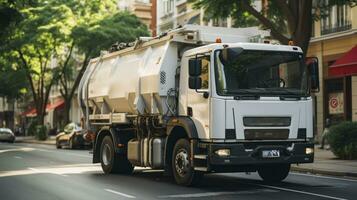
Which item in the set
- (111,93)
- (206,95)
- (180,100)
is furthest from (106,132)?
(206,95)

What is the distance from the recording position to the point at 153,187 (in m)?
13.9

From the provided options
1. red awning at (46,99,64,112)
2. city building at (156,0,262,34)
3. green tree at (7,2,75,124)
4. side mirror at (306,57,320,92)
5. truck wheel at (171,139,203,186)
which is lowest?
truck wheel at (171,139,203,186)

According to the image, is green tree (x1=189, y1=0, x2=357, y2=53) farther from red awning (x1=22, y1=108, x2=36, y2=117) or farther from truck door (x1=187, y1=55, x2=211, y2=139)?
red awning (x1=22, y1=108, x2=36, y2=117)

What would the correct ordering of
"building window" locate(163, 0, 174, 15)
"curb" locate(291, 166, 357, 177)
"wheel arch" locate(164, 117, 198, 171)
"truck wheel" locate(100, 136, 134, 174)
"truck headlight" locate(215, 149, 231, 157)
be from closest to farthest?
"truck headlight" locate(215, 149, 231, 157)
"wheel arch" locate(164, 117, 198, 171)
"curb" locate(291, 166, 357, 177)
"truck wheel" locate(100, 136, 134, 174)
"building window" locate(163, 0, 174, 15)

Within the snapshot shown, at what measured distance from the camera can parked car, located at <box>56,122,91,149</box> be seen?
35938mm

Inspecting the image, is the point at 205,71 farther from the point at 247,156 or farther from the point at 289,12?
the point at 289,12

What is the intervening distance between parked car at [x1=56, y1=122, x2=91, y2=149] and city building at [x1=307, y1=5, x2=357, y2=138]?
1333 centimetres

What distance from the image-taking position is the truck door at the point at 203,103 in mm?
12773

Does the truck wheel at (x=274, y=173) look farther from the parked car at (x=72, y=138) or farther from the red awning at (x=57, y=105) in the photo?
the red awning at (x=57, y=105)

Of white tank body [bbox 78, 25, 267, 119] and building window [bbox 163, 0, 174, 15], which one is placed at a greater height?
building window [bbox 163, 0, 174, 15]

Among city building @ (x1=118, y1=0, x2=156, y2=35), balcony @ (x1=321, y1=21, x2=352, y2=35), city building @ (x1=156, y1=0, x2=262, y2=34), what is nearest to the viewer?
balcony @ (x1=321, y1=21, x2=352, y2=35)

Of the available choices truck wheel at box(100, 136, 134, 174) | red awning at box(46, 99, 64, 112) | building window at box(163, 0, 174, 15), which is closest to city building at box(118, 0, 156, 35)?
building window at box(163, 0, 174, 15)

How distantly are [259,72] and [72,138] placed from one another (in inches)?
964

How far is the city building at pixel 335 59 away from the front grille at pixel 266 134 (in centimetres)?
1863
